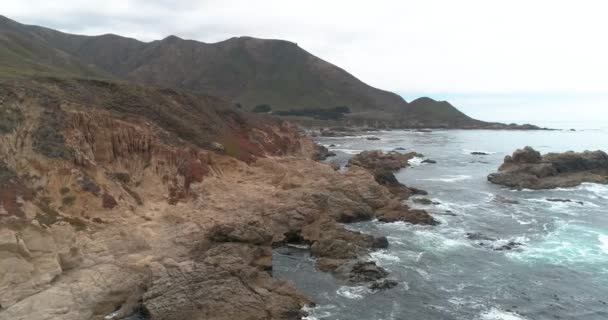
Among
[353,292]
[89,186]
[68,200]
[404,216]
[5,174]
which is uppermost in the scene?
[5,174]

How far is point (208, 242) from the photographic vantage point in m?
34.4

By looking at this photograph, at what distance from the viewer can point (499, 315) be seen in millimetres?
27844

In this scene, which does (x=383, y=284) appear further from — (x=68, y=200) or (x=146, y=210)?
(x=68, y=200)

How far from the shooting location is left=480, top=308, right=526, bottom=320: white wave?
27547 millimetres

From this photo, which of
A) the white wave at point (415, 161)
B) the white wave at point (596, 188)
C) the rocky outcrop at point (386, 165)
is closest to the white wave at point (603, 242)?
the rocky outcrop at point (386, 165)

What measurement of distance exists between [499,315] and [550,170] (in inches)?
2111

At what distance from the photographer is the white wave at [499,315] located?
2755 centimetres

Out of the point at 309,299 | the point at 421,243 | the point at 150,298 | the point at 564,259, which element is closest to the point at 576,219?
the point at 564,259

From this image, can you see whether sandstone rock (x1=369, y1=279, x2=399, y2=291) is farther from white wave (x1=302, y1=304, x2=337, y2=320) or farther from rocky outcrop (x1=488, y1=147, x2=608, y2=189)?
rocky outcrop (x1=488, y1=147, x2=608, y2=189)

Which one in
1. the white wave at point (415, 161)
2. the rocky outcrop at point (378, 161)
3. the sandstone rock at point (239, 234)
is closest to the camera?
the sandstone rock at point (239, 234)

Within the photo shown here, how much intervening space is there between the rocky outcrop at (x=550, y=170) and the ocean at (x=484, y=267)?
9.70 meters

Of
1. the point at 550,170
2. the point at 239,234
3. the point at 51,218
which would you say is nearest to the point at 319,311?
the point at 239,234

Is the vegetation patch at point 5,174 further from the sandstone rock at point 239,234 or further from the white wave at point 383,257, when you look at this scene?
the white wave at point 383,257

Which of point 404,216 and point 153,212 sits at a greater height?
point 153,212
